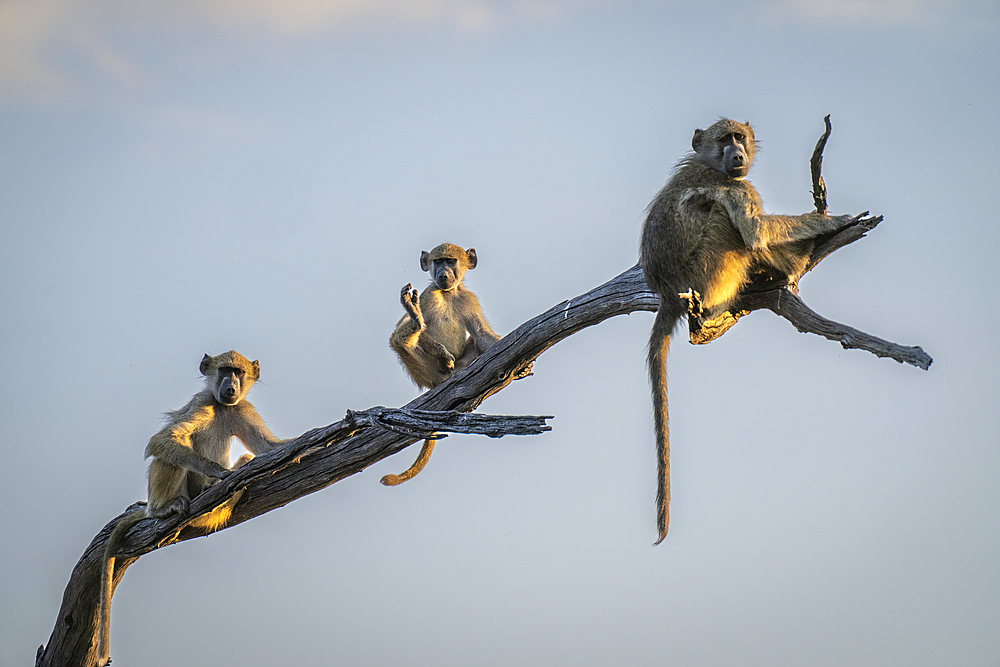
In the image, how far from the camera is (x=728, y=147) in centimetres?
629

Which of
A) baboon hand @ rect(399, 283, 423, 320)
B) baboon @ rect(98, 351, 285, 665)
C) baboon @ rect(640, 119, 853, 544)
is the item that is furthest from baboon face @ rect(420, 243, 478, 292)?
baboon @ rect(640, 119, 853, 544)

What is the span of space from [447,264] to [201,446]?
273 centimetres

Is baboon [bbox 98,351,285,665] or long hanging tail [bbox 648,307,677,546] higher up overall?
baboon [bbox 98,351,285,665]

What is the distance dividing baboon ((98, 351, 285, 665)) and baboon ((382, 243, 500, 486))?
4.18 ft

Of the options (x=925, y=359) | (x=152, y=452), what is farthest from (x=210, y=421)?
(x=925, y=359)

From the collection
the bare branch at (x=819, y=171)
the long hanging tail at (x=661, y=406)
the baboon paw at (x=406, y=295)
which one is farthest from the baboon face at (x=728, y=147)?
the baboon paw at (x=406, y=295)

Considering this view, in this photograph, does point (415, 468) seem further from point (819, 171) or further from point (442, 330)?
point (819, 171)

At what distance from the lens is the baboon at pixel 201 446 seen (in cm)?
670

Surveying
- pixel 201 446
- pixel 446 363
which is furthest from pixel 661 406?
pixel 201 446

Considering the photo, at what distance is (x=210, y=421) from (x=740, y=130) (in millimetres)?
4670

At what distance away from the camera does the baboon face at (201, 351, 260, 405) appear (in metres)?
7.18

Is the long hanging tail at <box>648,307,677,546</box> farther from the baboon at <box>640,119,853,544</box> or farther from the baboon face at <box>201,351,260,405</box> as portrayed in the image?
the baboon face at <box>201,351,260,405</box>

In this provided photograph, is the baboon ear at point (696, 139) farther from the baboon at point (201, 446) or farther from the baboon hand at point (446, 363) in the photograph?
the baboon at point (201, 446)

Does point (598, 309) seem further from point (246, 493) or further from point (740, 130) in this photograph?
point (246, 493)
